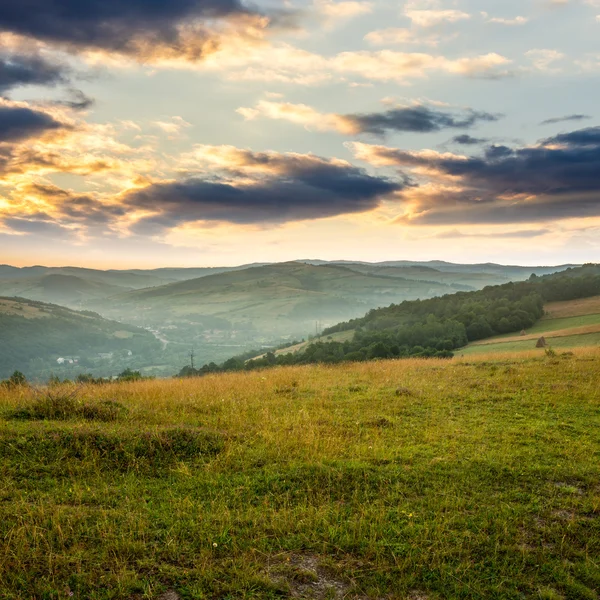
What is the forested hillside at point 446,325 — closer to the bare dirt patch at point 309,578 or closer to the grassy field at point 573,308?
the grassy field at point 573,308

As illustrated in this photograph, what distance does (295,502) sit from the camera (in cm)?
734

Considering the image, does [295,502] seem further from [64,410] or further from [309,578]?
[64,410]

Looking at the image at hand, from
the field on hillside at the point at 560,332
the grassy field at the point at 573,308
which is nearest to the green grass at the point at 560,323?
the field on hillside at the point at 560,332

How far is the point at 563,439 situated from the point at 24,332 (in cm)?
23469

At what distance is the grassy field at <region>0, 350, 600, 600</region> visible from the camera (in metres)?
5.39

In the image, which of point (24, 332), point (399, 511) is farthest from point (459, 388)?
point (24, 332)

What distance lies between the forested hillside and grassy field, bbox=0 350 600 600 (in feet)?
88.2

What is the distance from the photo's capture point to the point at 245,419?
486 inches

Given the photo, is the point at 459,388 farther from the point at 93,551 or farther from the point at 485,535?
the point at 93,551

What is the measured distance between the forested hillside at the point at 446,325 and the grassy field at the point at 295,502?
2690 cm

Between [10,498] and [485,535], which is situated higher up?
[10,498]

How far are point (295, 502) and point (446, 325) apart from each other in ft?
198

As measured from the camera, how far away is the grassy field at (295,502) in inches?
212

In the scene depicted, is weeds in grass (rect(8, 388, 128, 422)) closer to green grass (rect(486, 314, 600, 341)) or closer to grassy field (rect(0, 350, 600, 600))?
grassy field (rect(0, 350, 600, 600))
